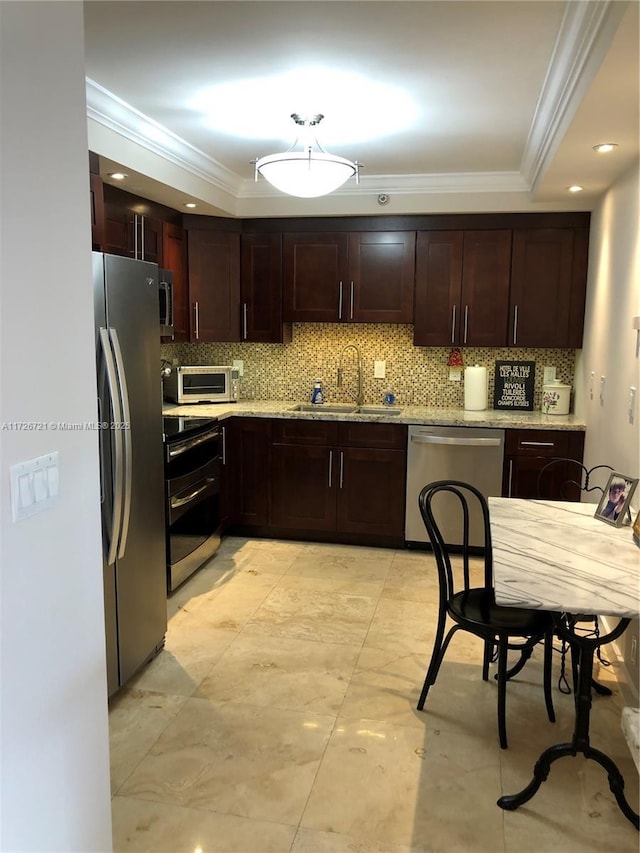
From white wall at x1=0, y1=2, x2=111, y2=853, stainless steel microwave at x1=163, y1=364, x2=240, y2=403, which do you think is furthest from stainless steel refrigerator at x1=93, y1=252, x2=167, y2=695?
stainless steel microwave at x1=163, y1=364, x2=240, y2=403

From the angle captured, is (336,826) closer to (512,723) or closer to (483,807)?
(483,807)

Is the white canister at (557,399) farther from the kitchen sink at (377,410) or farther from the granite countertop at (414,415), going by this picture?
the kitchen sink at (377,410)

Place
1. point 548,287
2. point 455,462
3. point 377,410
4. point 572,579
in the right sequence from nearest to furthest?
point 572,579 → point 455,462 → point 548,287 → point 377,410

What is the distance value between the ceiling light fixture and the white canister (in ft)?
7.31

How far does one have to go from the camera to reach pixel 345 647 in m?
3.30

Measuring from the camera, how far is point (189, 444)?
12.8 ft

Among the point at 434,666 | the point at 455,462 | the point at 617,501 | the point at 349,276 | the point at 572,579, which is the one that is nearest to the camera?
the point at 572,579

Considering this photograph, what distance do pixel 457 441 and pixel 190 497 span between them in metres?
1.75

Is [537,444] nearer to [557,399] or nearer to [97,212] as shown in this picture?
[557,399]

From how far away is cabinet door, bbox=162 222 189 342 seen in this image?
4551 mm

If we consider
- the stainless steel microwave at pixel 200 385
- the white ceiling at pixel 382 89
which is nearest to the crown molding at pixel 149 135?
the white ceiling at pixel 382 89

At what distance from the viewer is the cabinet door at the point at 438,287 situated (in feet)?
15.3

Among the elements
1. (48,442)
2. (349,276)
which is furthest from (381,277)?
(48,442)

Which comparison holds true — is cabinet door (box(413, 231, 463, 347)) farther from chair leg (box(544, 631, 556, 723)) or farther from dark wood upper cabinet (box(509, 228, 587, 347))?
chair leg (box(544, 631, 556, 723))
